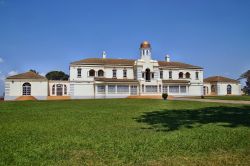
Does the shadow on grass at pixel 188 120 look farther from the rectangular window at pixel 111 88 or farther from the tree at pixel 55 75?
the tree at pixel 55 75

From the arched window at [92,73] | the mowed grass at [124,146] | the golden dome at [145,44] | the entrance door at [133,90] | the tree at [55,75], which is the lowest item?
the mowed grass at [124,146]

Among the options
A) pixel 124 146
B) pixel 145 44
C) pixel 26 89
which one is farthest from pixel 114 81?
→ pixel 124 146

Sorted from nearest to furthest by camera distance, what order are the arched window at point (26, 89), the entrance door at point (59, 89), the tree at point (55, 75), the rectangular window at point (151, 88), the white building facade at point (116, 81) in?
the arched window at point (26, 89)
the white building facade at point (116, 81)
the rectangular window at point (151, 88)
the entrance door at point (59, 89)
the tree at point (55, 75)

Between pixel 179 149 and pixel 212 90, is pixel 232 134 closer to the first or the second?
pixel 179 149

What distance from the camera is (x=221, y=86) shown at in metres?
67.4

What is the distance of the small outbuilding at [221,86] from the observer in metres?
67.4

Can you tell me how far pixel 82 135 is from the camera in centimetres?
963

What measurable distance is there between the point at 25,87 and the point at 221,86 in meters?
46.5

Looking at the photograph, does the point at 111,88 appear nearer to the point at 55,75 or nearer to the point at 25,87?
the point at 25,87

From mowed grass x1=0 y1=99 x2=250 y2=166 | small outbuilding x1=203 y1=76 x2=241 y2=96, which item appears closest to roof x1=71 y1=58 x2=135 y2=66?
small outbuilding x1=203 y1=76 x2=241 y2=96

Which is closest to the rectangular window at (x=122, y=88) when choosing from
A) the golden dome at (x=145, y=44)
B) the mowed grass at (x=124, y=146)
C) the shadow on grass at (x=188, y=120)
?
the golden dome at (x=145, y=44)

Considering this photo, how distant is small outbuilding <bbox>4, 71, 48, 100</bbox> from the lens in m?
51.4

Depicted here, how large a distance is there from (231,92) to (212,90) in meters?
4.69

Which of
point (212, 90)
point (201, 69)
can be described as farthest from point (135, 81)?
point (212, 90)
